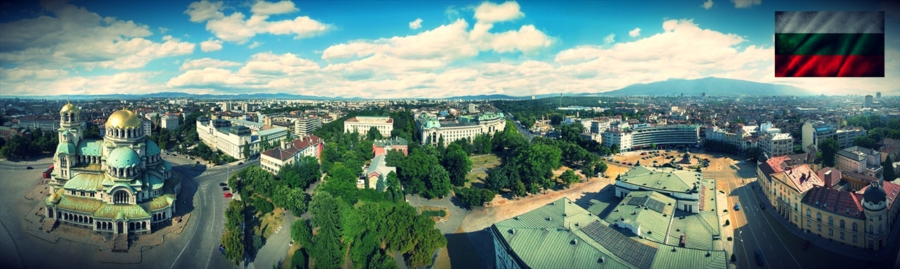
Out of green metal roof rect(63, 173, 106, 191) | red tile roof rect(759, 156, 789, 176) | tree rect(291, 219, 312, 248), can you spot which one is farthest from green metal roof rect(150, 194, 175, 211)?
red tile roof rect(759, 156, 789, 176)

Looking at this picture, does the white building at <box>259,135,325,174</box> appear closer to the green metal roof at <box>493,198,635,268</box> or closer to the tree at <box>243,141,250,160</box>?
the tree at <box>243,141,250,160</box>

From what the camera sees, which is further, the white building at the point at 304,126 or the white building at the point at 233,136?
the white building at the point at 304,126

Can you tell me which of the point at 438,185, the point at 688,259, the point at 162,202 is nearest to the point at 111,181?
the point at 162,202

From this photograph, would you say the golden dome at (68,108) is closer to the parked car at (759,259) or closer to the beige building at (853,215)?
the parked car at (759,259)

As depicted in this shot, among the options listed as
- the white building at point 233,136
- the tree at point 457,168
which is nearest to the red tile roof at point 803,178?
the tree at point 457,168

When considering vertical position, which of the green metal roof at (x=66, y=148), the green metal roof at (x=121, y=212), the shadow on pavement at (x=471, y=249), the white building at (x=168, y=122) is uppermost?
the white building at (x=168, y=122)

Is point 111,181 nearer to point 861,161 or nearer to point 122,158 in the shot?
point 122,158

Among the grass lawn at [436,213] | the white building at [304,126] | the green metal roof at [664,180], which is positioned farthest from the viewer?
the white building at [304,126]

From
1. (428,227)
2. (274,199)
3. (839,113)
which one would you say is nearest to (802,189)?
(428,227)

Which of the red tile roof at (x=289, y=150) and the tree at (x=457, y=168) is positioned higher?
the red tile roof at (x=289, y=150)
